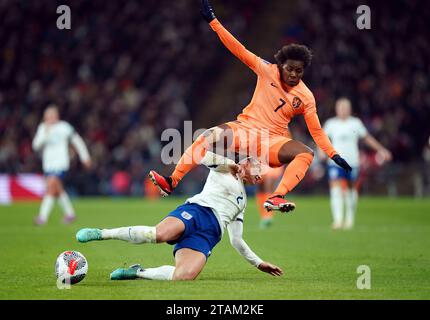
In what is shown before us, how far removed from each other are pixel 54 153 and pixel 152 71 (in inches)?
446

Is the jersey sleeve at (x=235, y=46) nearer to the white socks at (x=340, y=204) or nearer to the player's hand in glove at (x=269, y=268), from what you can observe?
the player's hand in glove at (x=269, y=268)

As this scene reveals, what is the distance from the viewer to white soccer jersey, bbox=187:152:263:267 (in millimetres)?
9078

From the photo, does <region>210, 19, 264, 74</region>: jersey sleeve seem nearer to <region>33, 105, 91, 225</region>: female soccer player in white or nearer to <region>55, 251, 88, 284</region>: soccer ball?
<region>55, 251, 88, 284</region>: soccer ball

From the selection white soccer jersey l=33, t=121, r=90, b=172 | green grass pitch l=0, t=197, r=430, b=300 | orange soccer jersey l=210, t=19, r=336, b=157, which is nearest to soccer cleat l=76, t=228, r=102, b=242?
green grass pitch l=0, t=197, r=430, b=300

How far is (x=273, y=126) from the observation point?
9852 mm

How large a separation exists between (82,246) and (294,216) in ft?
25.3

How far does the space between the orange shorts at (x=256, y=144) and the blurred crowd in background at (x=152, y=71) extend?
16.2 meters

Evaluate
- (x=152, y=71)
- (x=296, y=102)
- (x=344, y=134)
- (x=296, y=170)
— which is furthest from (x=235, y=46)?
(x=152, y=71)

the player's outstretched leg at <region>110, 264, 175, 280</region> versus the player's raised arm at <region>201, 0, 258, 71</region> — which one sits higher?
the player's raised arm at <region>201, 0, 258, 71</region>

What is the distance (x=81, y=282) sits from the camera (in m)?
8.85

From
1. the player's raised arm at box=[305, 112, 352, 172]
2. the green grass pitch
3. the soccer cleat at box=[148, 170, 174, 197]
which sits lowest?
the green grass pitch

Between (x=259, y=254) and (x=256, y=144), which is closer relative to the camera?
(x=256, y=144)

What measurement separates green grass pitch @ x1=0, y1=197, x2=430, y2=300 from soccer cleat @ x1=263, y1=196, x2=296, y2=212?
760 mm

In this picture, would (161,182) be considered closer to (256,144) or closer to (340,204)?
(256,144)
